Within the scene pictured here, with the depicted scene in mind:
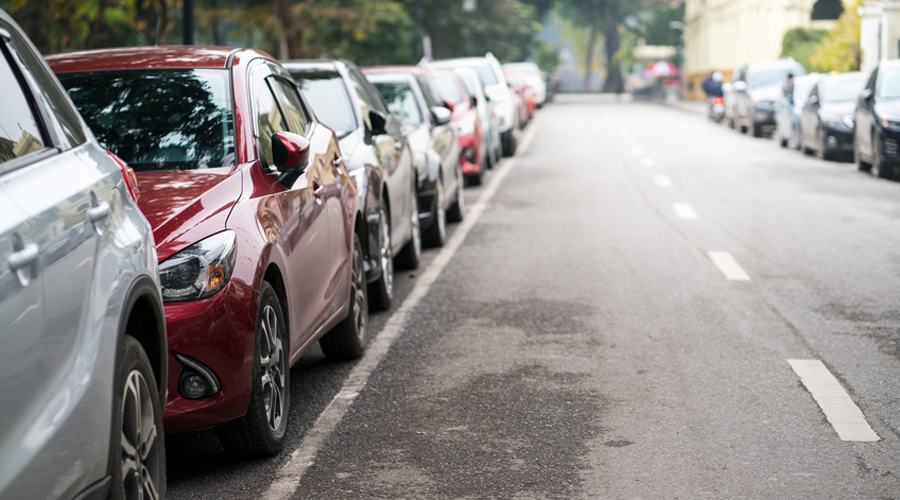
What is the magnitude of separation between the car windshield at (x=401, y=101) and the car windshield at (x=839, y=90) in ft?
42.7

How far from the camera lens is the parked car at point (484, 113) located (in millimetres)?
19109

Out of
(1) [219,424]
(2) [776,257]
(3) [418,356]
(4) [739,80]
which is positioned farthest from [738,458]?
(4) [739,80]

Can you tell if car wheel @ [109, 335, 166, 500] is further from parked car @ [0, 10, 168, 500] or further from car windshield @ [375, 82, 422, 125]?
car windshield @ [375, 82, 422, 125]

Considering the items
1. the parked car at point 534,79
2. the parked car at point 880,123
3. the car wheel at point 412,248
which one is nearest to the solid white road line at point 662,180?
the parked car at point 880,123

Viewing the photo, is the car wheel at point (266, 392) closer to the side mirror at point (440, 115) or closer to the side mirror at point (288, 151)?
the side mirror at point (288, 151)

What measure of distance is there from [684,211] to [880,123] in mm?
5253

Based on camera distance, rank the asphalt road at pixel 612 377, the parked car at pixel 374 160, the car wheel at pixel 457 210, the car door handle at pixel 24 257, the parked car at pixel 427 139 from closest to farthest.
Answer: the car door handle at pixel 24 257 → the asphalt road at pixel 612 377 → the parked car at pixel 374 160 → the parked car at pixel 427 139 → the car wheel at pixel 457 210

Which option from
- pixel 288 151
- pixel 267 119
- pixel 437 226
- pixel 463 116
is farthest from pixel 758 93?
pixel 288 151

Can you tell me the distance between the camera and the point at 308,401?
6.29 metres

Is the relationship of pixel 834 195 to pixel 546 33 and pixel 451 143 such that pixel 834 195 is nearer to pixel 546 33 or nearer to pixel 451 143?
pixel 451 143

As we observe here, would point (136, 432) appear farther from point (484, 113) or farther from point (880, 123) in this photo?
point (880, 123)

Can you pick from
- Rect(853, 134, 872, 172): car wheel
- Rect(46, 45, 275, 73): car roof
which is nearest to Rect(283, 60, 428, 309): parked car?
Rect(46, 45, 275, 73): car roof

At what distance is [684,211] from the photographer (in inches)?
584

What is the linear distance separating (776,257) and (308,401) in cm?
583
